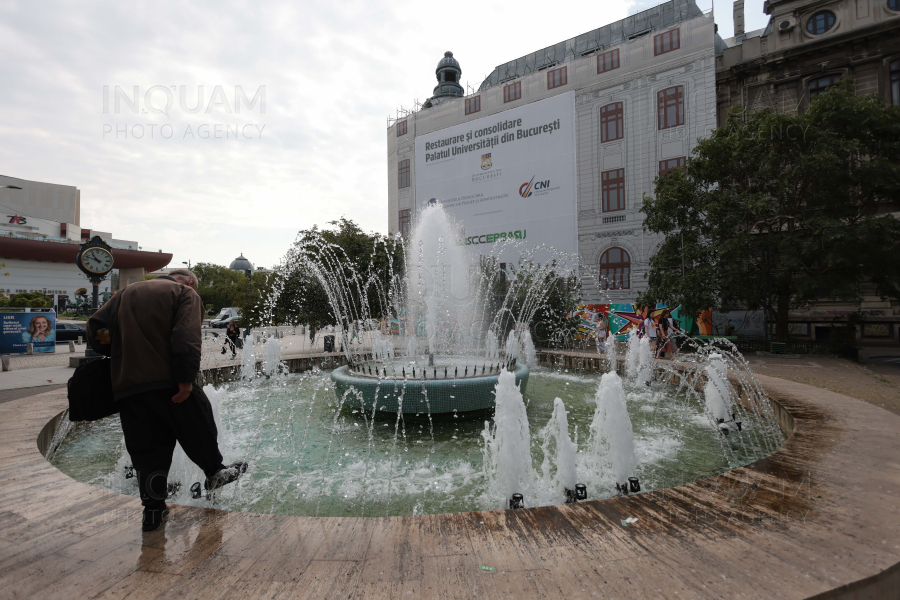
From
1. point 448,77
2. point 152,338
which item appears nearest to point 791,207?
point 152,338

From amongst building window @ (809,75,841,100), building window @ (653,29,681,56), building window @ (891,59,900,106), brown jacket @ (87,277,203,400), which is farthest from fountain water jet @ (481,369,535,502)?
building window @ (653,29,681,56)

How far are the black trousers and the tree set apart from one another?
1623cm

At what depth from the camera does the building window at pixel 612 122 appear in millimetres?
24906

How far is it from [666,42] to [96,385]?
28.5 meters

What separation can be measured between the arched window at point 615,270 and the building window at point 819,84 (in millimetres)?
10814

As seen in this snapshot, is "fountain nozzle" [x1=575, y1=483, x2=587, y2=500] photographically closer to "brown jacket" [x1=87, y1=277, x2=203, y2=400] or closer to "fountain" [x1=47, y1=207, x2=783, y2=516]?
"fountain" [x1=47, y1=207, x2=783, y2=516]

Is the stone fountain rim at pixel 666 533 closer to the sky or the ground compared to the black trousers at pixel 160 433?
closer to the ground

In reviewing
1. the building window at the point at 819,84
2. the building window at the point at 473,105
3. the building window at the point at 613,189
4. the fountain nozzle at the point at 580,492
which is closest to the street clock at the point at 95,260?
the fountain nozzle at the point at 580,492

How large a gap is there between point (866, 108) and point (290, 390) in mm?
19036

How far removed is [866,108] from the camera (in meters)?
14.4

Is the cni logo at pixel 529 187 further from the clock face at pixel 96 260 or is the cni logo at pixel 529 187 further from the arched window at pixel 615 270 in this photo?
the clock face at pixel 96 260

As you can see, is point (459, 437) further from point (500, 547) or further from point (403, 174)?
point (403, 174)

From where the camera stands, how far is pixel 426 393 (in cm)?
623

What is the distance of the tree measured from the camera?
1402 cm
